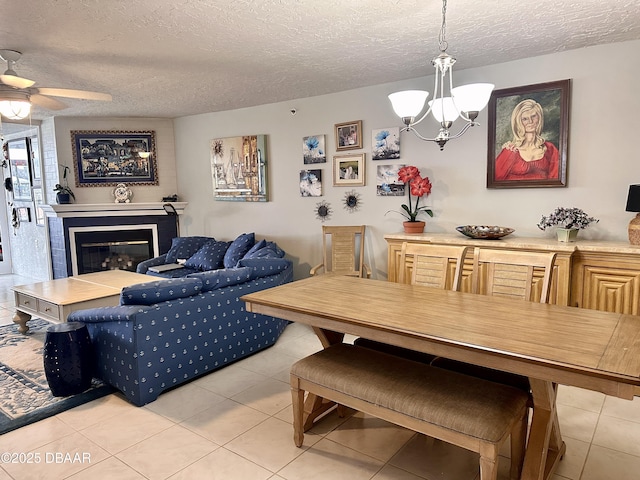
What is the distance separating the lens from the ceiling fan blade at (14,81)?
284cm

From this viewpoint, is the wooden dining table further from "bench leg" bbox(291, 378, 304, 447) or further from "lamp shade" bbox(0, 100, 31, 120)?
"lamp shade" bbox(0, 100, 31, 120)

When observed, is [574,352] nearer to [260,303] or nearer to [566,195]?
[260,303]

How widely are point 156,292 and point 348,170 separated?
8.18ft

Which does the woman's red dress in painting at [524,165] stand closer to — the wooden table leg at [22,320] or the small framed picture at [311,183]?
the small framed picture at [311,183]

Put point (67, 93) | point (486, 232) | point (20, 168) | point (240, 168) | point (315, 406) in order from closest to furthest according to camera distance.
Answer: point (315, 406) → point (67, 93) → point (486, 232) → point (240, 168) → point (20, 168)

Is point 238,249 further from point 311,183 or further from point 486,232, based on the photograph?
point 486,232

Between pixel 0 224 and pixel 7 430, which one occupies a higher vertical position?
pixel 0 224

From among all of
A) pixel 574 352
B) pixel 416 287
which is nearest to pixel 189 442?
pixel 416 287

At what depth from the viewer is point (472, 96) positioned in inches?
83.2

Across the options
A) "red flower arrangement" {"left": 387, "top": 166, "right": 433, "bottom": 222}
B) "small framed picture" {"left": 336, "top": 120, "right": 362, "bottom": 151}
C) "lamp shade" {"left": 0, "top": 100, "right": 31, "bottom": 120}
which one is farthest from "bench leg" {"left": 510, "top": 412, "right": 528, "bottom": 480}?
"lamp shade" {"left": 0, "top": 100, "right": 31, "bottom": 120}

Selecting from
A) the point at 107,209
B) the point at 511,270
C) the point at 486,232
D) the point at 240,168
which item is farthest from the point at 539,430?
the point at 107,209

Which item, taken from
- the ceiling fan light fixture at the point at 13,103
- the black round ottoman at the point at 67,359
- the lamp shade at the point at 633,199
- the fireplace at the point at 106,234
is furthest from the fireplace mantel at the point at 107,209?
the lamp shade at the point at 633,199

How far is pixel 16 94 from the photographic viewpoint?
3.03 m

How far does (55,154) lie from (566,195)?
6182 millimetres
